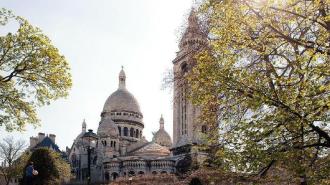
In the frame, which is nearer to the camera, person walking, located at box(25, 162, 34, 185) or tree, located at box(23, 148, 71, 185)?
person walking, located at box(25, 162, 34, 185)

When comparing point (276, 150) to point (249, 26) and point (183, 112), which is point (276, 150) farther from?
point (183, 112)

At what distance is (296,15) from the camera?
551 inches

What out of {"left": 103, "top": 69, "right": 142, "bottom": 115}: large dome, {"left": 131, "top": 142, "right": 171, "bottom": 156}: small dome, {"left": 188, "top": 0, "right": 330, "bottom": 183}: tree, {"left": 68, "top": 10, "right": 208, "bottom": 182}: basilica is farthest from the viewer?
{"left": 103, "top": 69, "right": 142, "bottom": 115}: large dome

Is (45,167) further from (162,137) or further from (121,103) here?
(162,137)

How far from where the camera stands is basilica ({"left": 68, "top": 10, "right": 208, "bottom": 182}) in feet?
248

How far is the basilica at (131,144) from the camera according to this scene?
2972 inches

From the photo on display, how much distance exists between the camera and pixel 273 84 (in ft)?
46.2

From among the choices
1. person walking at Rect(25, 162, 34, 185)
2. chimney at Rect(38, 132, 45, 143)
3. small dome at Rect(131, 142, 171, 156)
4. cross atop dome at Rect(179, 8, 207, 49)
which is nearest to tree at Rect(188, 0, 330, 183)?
cross atop dome at Rect(179, 8, 207, 49)

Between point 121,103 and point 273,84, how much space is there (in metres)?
90.9

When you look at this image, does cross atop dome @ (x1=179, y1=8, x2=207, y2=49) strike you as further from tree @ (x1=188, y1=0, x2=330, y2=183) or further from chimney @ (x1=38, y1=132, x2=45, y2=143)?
chimney @ (x1=38, y1=132, x2=45, y2=143)

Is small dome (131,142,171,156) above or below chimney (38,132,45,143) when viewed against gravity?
below

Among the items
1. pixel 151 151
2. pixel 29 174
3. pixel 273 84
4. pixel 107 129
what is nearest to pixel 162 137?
Result: pixel 107 129

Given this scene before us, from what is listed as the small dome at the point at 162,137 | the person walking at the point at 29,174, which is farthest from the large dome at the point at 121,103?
the person walking at the point at 29,174

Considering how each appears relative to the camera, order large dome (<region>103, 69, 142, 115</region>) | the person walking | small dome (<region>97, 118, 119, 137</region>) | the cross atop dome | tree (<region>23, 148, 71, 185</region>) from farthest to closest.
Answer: large dome (<region>103, 69, 142, 115</region>) < small dome (<region>97, 118, 119, 137</region>) < tree (<region>23, 148, 71, 185</region>) < the cross atop dome < the person walking
